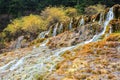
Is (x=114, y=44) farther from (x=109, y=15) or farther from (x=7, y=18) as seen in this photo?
(x=7, y=18)

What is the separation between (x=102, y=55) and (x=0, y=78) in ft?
13.8

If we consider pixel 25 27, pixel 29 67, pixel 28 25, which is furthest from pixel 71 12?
pixel 29 67

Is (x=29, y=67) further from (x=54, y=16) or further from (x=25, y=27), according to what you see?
(x=54, y=16)

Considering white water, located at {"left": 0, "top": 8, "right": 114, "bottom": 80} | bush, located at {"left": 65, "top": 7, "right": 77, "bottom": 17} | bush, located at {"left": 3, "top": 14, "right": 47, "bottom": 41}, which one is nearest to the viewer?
white water, located at {"left": 0, "top": 8, "right": 114, "bottom": 80}

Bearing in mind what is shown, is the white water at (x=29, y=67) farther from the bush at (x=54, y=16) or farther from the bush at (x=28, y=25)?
the bush at (x=54, y=16)

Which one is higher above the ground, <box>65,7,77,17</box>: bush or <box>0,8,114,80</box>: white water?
<box>65,7,77,17</box>: bush

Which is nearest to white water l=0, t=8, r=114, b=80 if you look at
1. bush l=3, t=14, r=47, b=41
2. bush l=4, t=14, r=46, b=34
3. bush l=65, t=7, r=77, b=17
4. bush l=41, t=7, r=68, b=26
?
bush l=3, t=14, r=47, b=41

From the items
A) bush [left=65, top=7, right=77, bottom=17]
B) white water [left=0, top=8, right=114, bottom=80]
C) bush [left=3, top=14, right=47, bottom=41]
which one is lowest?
white water [left=0, top=8, right=114, bottom=80]

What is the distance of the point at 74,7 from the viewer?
201ft

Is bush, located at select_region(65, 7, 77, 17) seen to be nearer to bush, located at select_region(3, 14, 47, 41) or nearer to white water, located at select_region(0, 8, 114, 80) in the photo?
bush, located at select_region(3, 14, 47, 41)

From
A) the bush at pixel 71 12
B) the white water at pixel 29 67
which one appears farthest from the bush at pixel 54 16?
the white water at pixel 29 67

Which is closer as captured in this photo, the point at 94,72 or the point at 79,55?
the point at 94,72

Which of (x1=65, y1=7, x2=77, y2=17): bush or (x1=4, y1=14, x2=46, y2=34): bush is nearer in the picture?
(x1=4, y1=14, x2=46, y2=34): bush

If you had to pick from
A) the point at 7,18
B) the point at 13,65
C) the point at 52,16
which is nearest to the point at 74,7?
the point at 52,16
